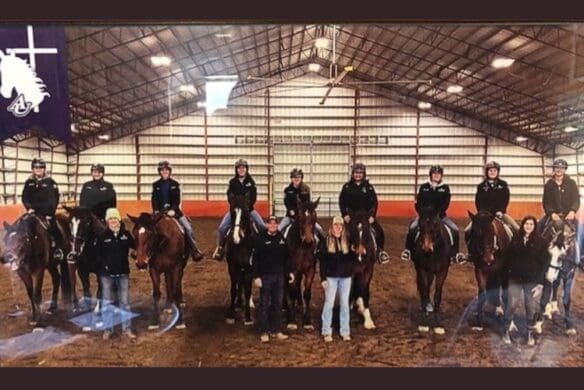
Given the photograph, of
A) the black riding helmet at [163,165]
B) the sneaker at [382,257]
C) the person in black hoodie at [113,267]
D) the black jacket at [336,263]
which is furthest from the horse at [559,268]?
the person in black hoodie at [113,267]

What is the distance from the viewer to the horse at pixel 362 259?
4.56 m

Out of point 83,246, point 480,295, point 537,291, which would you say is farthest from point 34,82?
point 537,291

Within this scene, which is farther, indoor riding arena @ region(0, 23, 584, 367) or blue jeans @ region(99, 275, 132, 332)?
blue jeans @ region(99, 275, 132, 332)

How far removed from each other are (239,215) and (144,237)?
42.2 inches

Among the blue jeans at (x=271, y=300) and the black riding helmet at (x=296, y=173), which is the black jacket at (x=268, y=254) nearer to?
the blue jeans at (x=271, y=300)

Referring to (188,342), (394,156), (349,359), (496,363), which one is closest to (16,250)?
(188,342)

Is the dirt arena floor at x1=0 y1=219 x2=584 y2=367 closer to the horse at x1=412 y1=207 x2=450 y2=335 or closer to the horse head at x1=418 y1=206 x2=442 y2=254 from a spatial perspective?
the horse at x1=412 y1=207 x2=450 y2=335

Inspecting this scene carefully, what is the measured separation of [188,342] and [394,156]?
10.7 ft

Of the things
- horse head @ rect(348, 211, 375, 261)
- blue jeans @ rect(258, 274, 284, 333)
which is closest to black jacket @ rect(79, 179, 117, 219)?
blue jeans @ rect(258, 274, 284, 333)

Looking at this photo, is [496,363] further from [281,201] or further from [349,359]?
[281,201]

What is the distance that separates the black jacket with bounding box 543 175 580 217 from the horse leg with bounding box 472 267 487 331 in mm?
1027

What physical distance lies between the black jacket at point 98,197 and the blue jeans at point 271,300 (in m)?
2.00

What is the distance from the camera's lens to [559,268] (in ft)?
15.3

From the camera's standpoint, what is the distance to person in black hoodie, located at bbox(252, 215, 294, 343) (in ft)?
15.0
